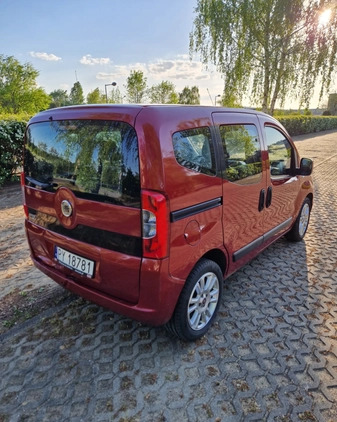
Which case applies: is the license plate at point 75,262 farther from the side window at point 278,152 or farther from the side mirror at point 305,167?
the side mirror at point 305,167

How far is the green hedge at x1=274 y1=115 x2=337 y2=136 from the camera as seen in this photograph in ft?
78.7

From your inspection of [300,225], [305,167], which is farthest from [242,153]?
[300,225]

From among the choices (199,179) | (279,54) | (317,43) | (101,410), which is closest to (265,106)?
(279,54)

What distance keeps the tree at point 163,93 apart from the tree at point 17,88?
761 inches

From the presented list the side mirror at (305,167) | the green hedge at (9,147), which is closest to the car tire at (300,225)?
the side mirror at (305,167)

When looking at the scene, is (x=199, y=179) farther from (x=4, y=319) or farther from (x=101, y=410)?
(x=4, y=319)

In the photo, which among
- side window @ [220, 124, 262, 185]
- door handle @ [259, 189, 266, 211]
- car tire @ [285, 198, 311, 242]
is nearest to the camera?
side window @ [220, 124, 262, 185]

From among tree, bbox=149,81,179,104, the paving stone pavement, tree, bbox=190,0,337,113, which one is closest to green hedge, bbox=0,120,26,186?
the paving stone pavement

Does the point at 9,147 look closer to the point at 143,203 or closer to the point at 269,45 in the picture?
the point at 143,203

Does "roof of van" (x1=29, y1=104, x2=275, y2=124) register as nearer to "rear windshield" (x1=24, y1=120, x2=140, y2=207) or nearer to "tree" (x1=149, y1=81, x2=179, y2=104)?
"rear windshield" (x1=24, y1=120, x2=140, y2=207)

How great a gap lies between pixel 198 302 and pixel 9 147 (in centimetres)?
665

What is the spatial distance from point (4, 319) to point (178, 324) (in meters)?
1.66

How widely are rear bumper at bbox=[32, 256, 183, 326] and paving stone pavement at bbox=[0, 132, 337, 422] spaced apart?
1.45 feet

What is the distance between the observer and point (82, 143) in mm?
2102
